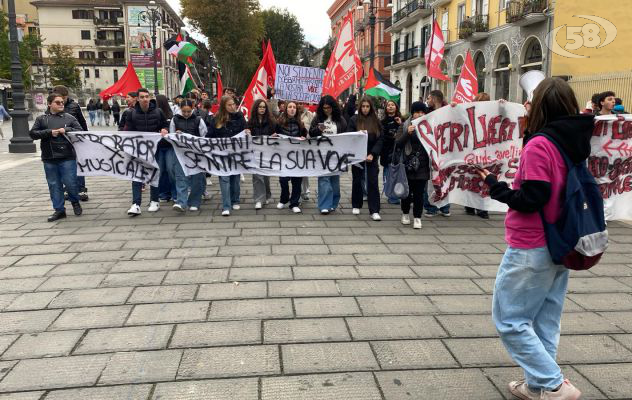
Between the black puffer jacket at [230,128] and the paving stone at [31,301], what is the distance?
4.00m

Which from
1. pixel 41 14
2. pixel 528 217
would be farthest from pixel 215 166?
pixel 41 14

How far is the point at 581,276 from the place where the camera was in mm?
4965

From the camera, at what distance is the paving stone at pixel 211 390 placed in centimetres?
285

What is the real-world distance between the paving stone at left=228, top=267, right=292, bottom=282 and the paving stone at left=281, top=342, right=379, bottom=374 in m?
1.42

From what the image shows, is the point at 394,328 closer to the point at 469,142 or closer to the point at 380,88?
the point at 469,142

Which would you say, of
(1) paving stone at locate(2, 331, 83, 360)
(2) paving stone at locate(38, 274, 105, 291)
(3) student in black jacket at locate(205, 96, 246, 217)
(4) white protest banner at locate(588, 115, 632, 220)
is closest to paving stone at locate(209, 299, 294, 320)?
(1) paving stone at locate(2, 331, 83, 360)

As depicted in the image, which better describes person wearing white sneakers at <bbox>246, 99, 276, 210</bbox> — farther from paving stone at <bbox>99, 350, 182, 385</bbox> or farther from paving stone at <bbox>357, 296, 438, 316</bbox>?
paving stone at <bbox>99, 350, 182, 385</bbox>

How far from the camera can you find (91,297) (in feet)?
14.2

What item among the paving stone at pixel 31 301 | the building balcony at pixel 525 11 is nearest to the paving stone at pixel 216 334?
the paving stone at pixel 31 301

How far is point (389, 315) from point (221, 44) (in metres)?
41.6

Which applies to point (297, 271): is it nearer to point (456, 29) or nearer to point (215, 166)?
point (215, 166)

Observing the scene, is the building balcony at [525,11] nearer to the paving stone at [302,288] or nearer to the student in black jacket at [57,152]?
the student in black jacket at [57,152]

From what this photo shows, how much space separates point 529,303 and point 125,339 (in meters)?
2.60

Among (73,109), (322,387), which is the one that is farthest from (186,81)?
(322,387)
